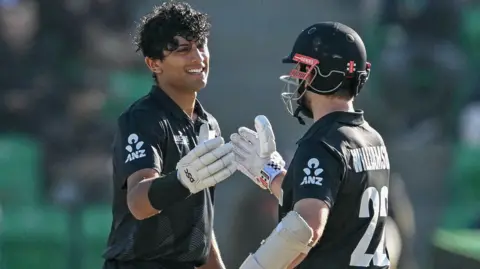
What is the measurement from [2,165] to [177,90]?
3.59 meters

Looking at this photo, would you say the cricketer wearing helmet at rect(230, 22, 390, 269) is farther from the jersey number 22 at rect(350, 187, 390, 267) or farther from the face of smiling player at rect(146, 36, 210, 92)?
the face of smiling player at rect(146, 36, 210, 92)

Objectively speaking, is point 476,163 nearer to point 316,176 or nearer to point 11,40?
point 11,40

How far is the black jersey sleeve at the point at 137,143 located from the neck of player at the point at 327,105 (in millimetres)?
639

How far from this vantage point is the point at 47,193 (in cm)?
718

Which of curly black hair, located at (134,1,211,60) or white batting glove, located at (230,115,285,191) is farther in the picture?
curly black hair, located at (134,1,211,60)

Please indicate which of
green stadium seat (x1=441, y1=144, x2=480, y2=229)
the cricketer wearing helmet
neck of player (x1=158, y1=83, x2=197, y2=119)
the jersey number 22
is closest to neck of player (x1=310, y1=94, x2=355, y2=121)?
the cricketer wearing helmet

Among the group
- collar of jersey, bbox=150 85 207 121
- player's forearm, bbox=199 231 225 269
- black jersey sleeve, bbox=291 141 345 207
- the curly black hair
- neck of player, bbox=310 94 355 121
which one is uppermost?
the curly black hair

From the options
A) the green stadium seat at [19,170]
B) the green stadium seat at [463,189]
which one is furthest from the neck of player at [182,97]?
the green stadium seat at [463,189]

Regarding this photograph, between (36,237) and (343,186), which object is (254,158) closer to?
(343,186)

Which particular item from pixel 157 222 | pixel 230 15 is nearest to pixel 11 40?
pixel 230 15

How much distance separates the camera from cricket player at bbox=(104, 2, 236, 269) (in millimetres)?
3523

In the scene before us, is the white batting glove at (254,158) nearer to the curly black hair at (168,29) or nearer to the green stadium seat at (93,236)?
the curly black hair at (168,29)

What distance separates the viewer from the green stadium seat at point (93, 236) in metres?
7.15

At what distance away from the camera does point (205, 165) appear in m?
3.38
